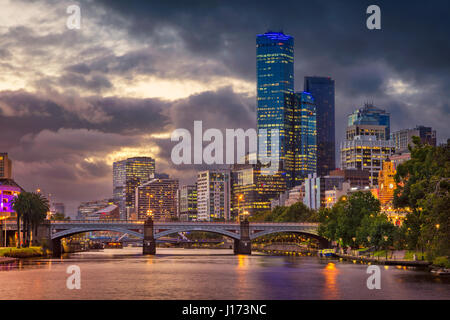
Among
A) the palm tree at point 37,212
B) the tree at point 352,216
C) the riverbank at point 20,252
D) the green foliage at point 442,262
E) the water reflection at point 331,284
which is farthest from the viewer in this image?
the palm tree at point 37,212

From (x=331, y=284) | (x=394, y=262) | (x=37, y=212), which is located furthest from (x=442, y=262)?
(x=37, y=212)

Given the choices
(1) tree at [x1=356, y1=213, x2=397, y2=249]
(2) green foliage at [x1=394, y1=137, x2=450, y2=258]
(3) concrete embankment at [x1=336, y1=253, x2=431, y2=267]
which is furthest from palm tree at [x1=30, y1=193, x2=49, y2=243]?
(2) green foliage at [x1=394, y1=137, x2=450, y2=258]

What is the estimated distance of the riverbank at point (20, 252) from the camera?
147 m

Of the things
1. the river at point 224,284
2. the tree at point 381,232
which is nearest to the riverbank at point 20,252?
the river at point 224,284

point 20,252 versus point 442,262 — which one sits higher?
point 442,262

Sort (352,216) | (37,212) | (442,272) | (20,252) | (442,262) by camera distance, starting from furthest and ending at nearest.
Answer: (37,212) → (352,216) → (20,252) → (442,262) → (442,272)

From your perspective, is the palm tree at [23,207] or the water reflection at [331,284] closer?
the water reflection at [331,284]

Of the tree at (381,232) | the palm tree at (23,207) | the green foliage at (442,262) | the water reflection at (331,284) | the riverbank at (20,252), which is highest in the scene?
the palm tree at (23,207)

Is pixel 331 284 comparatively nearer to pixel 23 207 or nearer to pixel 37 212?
pixel 23 207

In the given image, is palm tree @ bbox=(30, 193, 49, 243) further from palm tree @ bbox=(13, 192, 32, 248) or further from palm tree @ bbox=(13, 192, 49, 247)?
palm tree @ bbox=(13, 192, 32, 248)

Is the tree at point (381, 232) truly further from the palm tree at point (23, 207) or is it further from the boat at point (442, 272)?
the palm tree at point (23, 207)

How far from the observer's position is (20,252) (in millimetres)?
152500

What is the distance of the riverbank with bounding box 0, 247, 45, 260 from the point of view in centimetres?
14662
